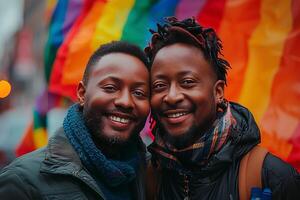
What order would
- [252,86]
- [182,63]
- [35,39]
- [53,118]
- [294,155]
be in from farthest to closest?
[35,39], [53,118], [252,86], [294,155], [182,63]

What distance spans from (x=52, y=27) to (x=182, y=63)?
3.20 meters

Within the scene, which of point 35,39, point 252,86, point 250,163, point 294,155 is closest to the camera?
point 250,163

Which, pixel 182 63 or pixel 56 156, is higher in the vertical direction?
pixel 182 63

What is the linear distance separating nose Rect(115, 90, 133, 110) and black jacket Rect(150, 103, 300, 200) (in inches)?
22.8

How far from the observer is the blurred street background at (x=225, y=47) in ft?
14.3

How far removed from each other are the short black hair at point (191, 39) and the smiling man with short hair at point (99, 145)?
0.65ft

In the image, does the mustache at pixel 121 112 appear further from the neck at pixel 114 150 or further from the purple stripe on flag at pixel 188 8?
the purple stripe on flag at pixel 188 8

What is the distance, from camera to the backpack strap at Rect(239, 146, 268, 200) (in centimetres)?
303

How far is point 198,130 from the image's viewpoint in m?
3.33

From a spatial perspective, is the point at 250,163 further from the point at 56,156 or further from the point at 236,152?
the point at 56,156

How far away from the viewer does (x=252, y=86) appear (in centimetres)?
Answer: 462

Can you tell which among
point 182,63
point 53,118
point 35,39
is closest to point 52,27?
point 53,118

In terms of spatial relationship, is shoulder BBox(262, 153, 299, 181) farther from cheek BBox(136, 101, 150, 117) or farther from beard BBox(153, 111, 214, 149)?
cheek BBox(136, 101, 150, 117)

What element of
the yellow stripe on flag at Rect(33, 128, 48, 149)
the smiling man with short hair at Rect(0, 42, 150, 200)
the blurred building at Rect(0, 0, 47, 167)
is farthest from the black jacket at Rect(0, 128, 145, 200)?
the blurred building at Rect(0, 0, 47, 167)
